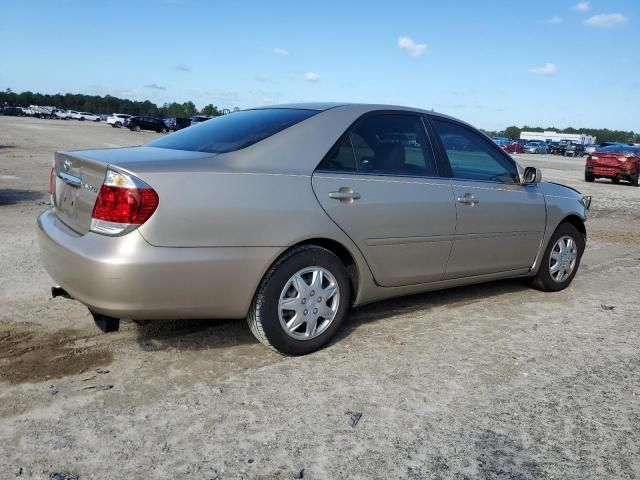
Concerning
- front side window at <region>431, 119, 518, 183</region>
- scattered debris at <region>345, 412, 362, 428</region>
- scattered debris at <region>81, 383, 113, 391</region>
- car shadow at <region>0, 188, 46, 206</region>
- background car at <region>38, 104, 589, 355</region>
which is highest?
front side window at <region>431, 119, 518, 183</region>

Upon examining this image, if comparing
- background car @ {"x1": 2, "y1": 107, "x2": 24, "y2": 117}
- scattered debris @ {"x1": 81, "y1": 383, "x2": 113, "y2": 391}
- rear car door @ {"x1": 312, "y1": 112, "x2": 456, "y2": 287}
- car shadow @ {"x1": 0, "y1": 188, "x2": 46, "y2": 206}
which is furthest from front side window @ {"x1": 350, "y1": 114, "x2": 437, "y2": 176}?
background car @ {"x1": 2, "y1": 107, "x2": 24, "y2": 117}

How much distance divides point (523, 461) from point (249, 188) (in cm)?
200

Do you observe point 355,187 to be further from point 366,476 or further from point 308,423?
point 366,476

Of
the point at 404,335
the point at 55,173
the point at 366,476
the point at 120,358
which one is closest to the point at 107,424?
the point at 120,358

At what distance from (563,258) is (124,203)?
428cm

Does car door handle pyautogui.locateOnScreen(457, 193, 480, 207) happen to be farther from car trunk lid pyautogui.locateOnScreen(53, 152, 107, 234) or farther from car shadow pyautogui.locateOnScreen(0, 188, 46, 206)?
car shadow pyautogui.locateOnScreen(0, 188, 46, 206)

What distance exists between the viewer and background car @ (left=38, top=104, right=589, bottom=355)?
10.4 ft

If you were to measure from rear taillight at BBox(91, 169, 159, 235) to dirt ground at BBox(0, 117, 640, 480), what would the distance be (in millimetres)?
902

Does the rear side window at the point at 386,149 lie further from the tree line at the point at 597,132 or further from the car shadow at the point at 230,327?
the tree line at the point at 597,132

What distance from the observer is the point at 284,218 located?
351 cm

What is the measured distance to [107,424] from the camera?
9.40 feet

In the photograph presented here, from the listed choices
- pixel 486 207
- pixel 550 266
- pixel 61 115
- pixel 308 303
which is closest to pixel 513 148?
pixel 550 266

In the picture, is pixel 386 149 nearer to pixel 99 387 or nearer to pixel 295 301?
pixel 295 301

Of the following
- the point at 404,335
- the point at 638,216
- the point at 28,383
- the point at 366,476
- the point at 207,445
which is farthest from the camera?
the point at 638,216
